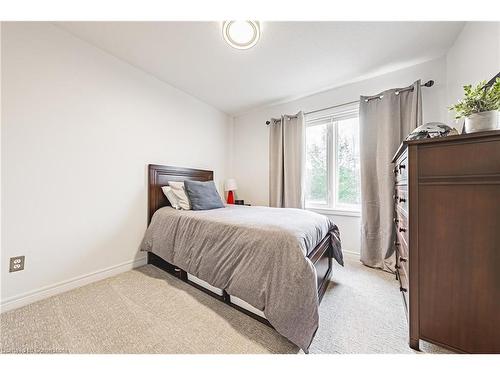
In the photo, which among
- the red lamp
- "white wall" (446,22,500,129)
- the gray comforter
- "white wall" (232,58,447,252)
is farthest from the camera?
the red lamp

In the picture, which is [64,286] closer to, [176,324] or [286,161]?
[176,324]

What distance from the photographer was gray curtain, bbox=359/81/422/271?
2.14 metres

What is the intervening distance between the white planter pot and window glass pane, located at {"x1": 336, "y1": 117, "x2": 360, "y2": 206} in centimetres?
165

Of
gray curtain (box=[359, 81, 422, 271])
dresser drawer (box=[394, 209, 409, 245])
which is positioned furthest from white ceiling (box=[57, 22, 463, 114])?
dresser drawer (box=[394, 209, 409, 245])

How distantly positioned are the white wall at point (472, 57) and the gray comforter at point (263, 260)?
1.61 metres

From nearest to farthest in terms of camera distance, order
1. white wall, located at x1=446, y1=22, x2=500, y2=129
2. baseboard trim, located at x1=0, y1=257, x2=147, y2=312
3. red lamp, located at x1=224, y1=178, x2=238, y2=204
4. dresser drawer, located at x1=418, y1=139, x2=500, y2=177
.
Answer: dresser drawer, located at x1=418, y1=139, x2=500, y2=177 < white wall, located at x1=446, y1=22, x2=500, y2=129 < baseboard trim, located at x1=0, y1=257, x2=147, y2=312 < red lamp, located at x1=224, y1=178, x2=238, y2=204

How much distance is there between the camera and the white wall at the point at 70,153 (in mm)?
1462

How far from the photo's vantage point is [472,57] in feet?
4.91

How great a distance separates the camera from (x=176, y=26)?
1.62 meters

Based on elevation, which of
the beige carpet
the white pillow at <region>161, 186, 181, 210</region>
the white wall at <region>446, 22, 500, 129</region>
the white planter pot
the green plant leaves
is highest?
the white wall at <region>446, 22, 500, 129</region>

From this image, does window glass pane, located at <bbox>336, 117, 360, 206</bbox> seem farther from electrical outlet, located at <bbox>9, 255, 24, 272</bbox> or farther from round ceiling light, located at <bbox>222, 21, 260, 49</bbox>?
electrical outlet, located at <bbox>9, 255, 24, 272</bbox>

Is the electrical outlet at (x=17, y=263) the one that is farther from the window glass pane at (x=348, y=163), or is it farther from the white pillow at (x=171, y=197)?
the window glass pane at (x=348, y=163)

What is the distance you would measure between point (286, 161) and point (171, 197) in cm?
181

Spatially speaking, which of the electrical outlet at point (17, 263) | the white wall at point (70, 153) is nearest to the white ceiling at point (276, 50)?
the white wall at point (70, 153)
